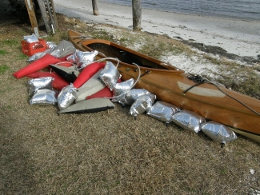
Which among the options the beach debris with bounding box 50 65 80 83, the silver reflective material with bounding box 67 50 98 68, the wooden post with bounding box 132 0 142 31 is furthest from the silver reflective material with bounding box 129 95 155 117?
the wooden post with bounding box 132 0 142 31

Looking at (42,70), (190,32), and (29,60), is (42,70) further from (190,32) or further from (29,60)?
(190,32)

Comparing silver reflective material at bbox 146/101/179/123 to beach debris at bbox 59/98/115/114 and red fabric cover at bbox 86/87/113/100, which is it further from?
red fabric cover at bbox 86/87/113/100

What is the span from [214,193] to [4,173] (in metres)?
2.30

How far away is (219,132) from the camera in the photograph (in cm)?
290

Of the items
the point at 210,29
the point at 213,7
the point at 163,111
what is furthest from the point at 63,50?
the point at 213,7

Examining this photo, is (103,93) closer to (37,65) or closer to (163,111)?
(163,111)

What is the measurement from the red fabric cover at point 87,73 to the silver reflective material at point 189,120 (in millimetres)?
1633

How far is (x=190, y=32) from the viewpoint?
9.76m

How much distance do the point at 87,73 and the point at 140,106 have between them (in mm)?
1188

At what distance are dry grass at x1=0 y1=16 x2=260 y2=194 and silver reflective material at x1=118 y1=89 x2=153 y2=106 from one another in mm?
161

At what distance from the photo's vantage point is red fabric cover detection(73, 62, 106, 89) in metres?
3.75

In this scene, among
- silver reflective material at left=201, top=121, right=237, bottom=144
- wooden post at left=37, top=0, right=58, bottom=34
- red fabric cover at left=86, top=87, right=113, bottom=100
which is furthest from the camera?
wooden post at left=37, top=0, right=58, bottom=34

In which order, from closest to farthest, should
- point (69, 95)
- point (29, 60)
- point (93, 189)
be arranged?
point (93, 189) → point (69, 95) → point (29, 60)

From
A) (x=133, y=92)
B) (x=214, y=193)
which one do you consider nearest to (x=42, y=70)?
(x=133, y=92)
